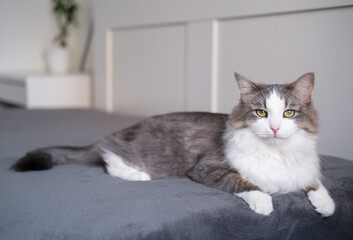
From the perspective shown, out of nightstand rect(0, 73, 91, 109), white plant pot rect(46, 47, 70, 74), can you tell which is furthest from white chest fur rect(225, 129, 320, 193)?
white plant pot rect(46, 47, 70, 74)

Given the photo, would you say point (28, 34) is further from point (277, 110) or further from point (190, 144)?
point (277, 110)

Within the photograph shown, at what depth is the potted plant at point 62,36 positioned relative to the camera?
3973mm

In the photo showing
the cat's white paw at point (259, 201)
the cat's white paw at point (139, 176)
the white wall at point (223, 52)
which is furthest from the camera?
the white wall at point (223, 52)

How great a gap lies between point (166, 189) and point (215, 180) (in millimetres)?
154

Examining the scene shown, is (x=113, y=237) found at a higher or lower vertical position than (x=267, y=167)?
lower

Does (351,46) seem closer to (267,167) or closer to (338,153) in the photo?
(338,153)

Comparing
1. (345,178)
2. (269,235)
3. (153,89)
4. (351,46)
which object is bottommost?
(269,235)

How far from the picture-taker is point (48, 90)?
3520 mm

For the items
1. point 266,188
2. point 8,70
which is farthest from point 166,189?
point 8,70

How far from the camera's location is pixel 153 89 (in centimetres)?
296

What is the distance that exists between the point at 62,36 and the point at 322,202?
11.8ft

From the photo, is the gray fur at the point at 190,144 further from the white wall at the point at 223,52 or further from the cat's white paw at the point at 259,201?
the white wall at the point at 223,52

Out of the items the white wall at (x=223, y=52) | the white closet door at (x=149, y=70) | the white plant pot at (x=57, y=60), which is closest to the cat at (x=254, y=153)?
the white wall at (x=223, y=52)

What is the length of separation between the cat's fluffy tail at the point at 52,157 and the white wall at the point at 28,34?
2815 millimetres
